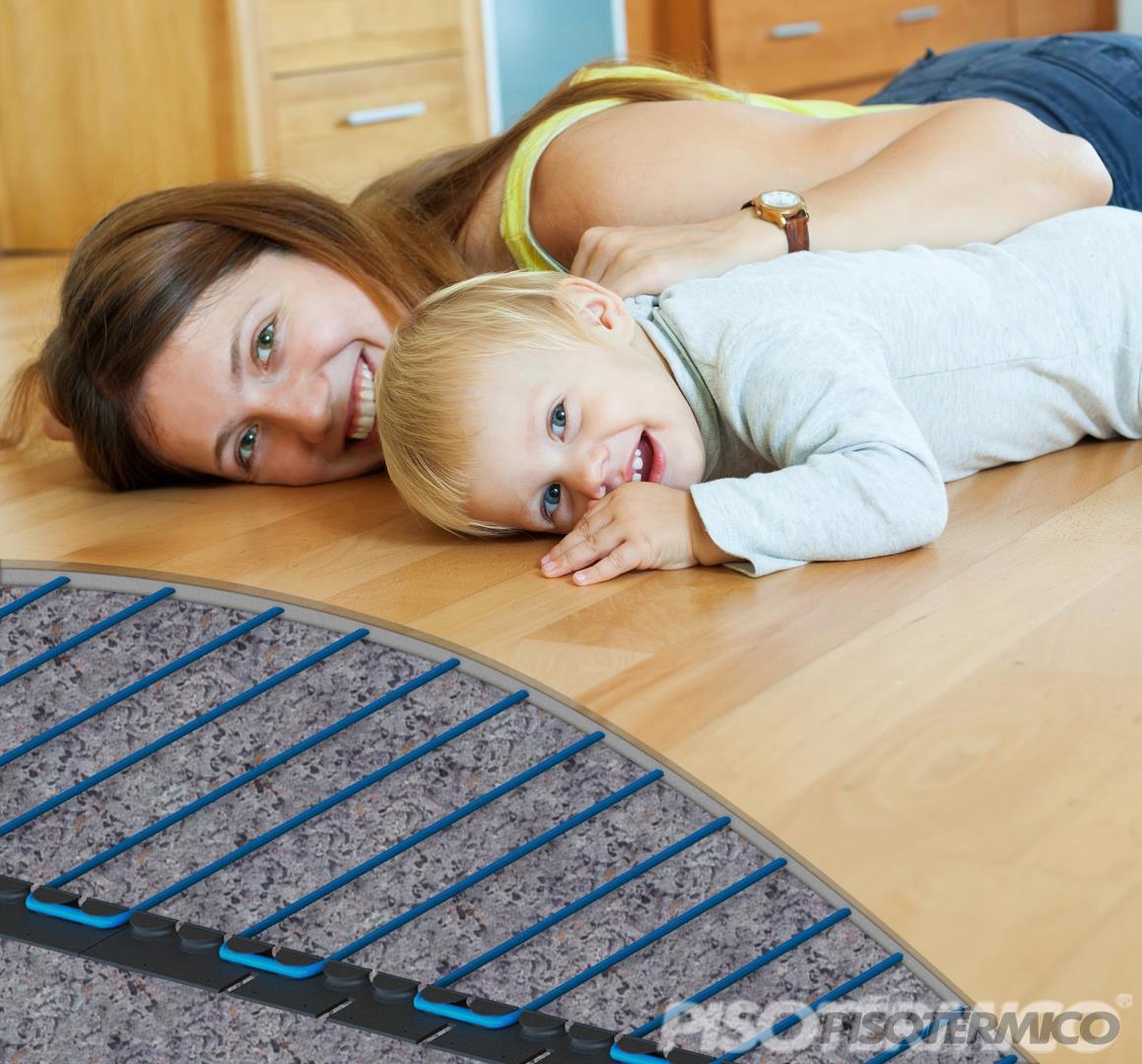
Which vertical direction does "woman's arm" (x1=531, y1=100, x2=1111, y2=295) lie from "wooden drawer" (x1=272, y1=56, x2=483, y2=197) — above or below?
below

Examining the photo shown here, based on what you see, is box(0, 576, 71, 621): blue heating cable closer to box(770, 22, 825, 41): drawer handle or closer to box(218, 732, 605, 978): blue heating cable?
box(218, 732, 605, 978): blue heating cable

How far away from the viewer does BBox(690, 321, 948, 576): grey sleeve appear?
39.9 inches

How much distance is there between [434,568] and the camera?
1134 millimetres

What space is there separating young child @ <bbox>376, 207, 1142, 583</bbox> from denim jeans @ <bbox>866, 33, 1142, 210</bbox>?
1.62 feet

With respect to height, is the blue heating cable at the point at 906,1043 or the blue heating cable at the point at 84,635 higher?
the blue heating cable at the point at 84,635

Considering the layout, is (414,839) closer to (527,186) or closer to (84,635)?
(84,635)

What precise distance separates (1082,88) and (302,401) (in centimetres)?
102

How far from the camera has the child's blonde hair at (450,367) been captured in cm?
108

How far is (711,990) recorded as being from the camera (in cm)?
89

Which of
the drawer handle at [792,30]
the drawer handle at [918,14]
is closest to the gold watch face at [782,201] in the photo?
the drawer handle at [792,30]

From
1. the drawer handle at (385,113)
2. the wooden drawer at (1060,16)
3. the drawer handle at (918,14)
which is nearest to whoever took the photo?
the drawer handle at (385,113)

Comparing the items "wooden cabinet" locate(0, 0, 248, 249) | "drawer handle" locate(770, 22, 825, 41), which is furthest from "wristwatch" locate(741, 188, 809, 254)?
"drawer handle" locate(770, 22, 825, 41)

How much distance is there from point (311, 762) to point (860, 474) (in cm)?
43

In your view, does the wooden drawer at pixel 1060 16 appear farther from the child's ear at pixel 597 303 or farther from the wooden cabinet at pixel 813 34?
the child's ear at pixel 597 303
